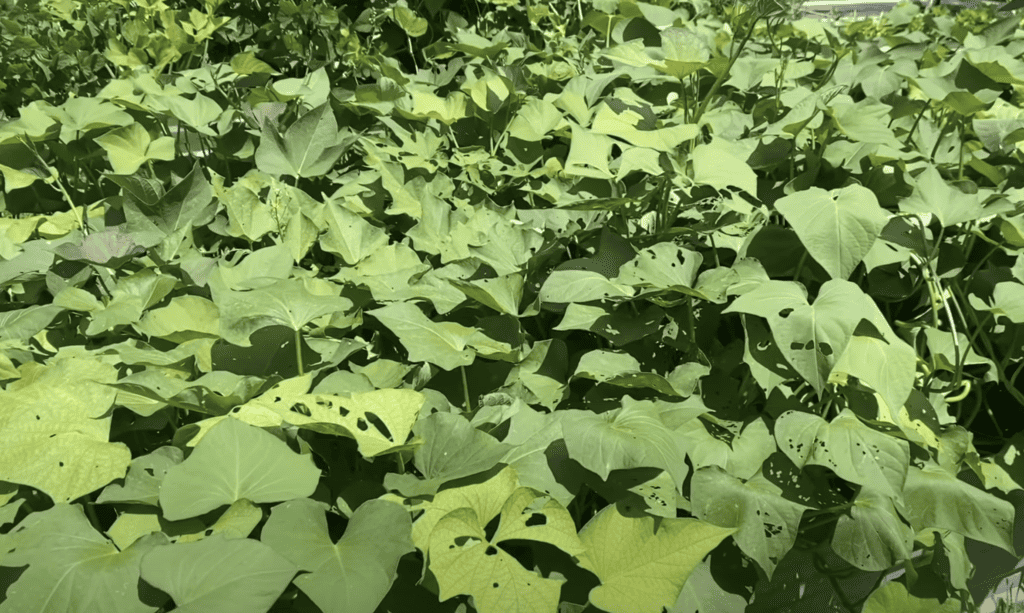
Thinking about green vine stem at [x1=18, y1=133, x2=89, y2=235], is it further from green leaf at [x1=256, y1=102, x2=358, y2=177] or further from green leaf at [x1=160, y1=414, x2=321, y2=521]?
green leaf at [x1=160, y1=414, x2=321, y2=521]

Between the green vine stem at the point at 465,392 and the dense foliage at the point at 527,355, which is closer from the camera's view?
the dense foliage at the point at 527,355

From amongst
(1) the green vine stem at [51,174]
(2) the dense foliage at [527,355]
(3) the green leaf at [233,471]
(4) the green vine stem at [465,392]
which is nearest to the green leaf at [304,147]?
(2) the dense foliage at [527,355]

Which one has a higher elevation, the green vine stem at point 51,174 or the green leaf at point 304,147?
the green leaf at point 304,147

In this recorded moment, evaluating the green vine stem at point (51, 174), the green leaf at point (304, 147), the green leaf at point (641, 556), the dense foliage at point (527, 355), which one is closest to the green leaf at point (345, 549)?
the dense foliage at point (527, 355)

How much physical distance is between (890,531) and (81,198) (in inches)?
88.3

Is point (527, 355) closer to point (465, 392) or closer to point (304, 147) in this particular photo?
point (465, 392)

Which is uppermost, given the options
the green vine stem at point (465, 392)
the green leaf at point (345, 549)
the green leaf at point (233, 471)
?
the green leaf at point (233, 471)

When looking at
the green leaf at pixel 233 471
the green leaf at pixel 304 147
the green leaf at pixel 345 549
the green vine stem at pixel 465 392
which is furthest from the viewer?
the green leaf at pixel 304 147

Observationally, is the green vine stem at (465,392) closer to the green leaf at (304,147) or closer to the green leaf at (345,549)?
the green leaf at (345,549)

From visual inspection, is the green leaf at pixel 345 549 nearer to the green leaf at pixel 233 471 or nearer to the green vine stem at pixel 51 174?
the green leaf at pixel 233 471

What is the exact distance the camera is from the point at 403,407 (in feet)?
3.35

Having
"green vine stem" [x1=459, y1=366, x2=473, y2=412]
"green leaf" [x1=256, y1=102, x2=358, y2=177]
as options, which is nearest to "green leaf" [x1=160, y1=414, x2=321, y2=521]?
"green vine stem" [x1=459, y1=366, x2=473, y2=412]

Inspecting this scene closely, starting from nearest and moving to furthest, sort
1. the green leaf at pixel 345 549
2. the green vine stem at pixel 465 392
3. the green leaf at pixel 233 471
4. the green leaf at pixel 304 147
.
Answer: the green leaf at pixel 345 549 < the green leaf at pixel 233 471 < the green vine stem at pixel 465 392 < the green leaf at pixel 304 147

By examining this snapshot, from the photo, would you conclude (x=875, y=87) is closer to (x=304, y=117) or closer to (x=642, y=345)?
(x=642, y=345)
